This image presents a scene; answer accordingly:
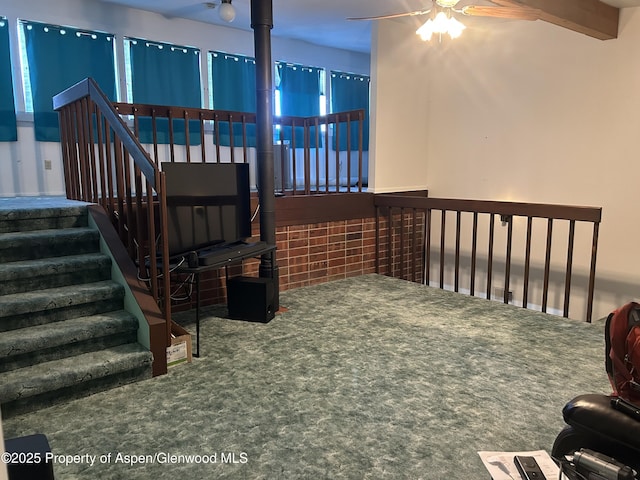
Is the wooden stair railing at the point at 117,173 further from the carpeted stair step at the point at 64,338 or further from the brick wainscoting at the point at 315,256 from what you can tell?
the brick wainscoting at the point at 315,256

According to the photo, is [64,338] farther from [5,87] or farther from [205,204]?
[5,87]

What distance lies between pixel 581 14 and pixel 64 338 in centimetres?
450

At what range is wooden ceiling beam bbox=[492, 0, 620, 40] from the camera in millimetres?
3546

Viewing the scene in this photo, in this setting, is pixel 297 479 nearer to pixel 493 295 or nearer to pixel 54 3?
pixel 493 295


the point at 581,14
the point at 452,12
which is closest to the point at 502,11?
the point at 452,12

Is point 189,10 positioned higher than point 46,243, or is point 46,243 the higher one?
point 189,10

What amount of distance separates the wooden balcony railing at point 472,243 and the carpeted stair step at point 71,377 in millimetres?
3133

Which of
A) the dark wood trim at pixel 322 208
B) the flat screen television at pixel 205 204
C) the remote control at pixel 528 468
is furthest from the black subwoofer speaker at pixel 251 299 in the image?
the remote control at pixel 528 468

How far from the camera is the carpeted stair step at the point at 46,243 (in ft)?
9.57

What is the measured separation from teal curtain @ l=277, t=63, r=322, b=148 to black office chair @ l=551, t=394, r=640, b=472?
5583mm

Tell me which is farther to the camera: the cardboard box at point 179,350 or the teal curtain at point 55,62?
the teal curtain at point 55,62

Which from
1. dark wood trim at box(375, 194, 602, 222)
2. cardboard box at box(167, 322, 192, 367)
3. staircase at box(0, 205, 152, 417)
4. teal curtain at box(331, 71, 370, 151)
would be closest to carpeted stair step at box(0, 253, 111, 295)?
staircase at box(0, 205, 152, 417)

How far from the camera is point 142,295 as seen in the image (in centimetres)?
284

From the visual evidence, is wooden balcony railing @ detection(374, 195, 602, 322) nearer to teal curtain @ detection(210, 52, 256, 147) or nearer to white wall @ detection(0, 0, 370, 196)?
teal curtain @ detection(210, 52, 256, 147)
